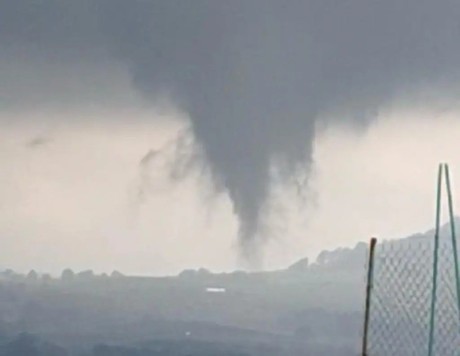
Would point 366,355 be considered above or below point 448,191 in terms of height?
below

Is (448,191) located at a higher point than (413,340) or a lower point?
higher

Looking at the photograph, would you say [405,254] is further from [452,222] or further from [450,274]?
[450,274]

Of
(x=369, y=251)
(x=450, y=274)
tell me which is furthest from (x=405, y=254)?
(x=450, y=274)

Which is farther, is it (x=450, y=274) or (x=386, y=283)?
(x=450, y=274)

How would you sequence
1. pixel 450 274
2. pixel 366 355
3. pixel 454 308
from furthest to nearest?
pixel 450 274 → pixel 454 308 → pixel 366 355

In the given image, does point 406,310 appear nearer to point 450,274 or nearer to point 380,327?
point 380,327

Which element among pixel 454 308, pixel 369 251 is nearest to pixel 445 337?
pixel 454 308

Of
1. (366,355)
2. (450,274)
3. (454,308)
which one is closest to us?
(366,355)

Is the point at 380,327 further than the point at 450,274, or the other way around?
the point at 450,274

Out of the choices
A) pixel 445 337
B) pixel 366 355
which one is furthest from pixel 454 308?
pixel 366 355
